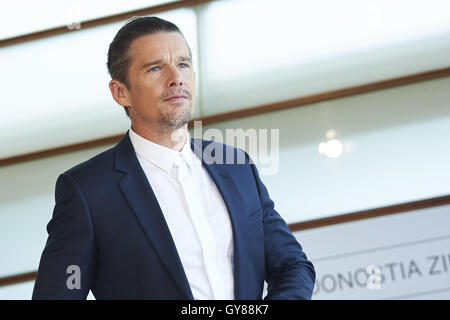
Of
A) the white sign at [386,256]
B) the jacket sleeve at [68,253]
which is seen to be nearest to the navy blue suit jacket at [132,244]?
the jacket sleeve at [68,253]

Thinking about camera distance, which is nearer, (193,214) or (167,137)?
(193,214)

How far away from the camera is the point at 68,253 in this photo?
1046 millimetres

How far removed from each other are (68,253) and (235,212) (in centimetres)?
31

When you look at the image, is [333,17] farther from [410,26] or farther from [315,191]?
[315,191]

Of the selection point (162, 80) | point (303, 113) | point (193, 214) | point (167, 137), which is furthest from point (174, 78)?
point (303, 113)

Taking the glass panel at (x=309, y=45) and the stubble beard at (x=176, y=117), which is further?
the glass panel at (x=309, y=45)

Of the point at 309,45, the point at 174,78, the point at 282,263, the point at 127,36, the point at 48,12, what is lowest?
the point at 282,263

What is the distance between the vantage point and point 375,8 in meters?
2.70

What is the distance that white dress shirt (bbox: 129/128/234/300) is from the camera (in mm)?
1075

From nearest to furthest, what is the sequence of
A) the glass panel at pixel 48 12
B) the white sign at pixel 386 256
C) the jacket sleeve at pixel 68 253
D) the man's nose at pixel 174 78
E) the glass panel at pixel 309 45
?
the jacket sleeve at pixel 68 253 → the man's nose at pixel 174 78 → the white sign at pixel 386 256 → the glass panel at pixel 309 45 → the glass panel at pixel 48 12

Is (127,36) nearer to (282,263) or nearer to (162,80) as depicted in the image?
(162,80)

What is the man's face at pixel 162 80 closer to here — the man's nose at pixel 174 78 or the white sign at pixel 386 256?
the man's nose at pixel 174 78

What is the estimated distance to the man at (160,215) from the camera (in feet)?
3.43
